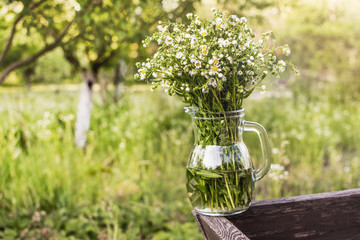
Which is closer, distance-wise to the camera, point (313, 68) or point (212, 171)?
point (212, 171)

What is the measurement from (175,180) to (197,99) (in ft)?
7.75

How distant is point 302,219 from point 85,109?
11.0ft

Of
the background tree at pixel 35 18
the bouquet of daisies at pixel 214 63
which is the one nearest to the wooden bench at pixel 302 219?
the bouquet of daisies at pixel 214 63

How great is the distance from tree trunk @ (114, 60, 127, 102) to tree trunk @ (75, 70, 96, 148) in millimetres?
558

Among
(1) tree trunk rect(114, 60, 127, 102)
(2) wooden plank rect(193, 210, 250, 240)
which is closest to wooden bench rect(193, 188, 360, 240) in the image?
(2) wooden plank rect(193, 210, 250, 240)

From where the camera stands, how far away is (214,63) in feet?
3.79

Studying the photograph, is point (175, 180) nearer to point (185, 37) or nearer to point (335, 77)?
point (185, 37)

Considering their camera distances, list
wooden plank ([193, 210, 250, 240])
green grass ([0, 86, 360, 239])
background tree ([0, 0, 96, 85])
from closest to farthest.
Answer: wooden plank ([193, 210, 250, 240]), background tree ([0, 0, 96, 85]), green grass ([0, 86, 360, 239])

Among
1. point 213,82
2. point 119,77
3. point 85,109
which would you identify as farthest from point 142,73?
point 119,77

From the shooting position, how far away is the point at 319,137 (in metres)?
4.43

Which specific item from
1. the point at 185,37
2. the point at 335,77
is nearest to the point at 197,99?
the point at 185,37

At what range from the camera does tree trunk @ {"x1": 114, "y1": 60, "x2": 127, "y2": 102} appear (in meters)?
4.87

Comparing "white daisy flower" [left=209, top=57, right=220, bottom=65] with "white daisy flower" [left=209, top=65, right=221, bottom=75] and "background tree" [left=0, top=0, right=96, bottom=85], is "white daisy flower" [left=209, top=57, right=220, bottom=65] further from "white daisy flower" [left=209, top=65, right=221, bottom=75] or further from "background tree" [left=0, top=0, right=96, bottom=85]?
"background tree" [left=0, top=0, right=96, bottom=85]

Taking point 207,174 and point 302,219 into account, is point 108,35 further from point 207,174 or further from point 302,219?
point 302,219
